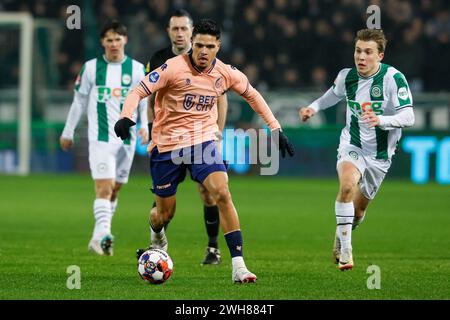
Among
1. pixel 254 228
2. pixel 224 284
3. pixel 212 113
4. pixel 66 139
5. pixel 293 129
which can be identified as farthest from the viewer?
pixel 293 129

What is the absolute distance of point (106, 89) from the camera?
11.1m

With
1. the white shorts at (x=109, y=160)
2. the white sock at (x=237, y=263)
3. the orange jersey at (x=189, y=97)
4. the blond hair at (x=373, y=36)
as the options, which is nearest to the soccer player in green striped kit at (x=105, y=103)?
the white shorts at (x=109, y=160)

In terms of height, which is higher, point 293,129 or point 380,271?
point 293,129

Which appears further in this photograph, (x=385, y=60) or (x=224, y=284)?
(x=385, y=60)

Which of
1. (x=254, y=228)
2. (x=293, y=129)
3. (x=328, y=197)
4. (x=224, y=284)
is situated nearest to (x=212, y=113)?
(x=224, y=284)

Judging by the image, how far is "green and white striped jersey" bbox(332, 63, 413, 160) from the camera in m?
9.62

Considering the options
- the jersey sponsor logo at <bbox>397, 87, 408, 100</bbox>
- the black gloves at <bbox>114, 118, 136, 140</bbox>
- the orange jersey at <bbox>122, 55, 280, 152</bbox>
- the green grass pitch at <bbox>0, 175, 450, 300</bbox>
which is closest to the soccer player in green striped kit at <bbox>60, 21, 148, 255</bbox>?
the green grass pitch at <bbox>0, 175, 450, 300</bbox>

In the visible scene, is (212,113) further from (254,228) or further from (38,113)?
(38,113)

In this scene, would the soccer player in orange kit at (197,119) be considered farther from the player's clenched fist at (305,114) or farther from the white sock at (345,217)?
the white sock at (345,217)

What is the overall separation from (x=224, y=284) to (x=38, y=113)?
16733 mm

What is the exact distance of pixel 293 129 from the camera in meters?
23.3

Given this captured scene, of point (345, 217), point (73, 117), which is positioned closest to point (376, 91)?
point (345, 217)

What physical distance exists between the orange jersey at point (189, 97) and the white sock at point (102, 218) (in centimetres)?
214
